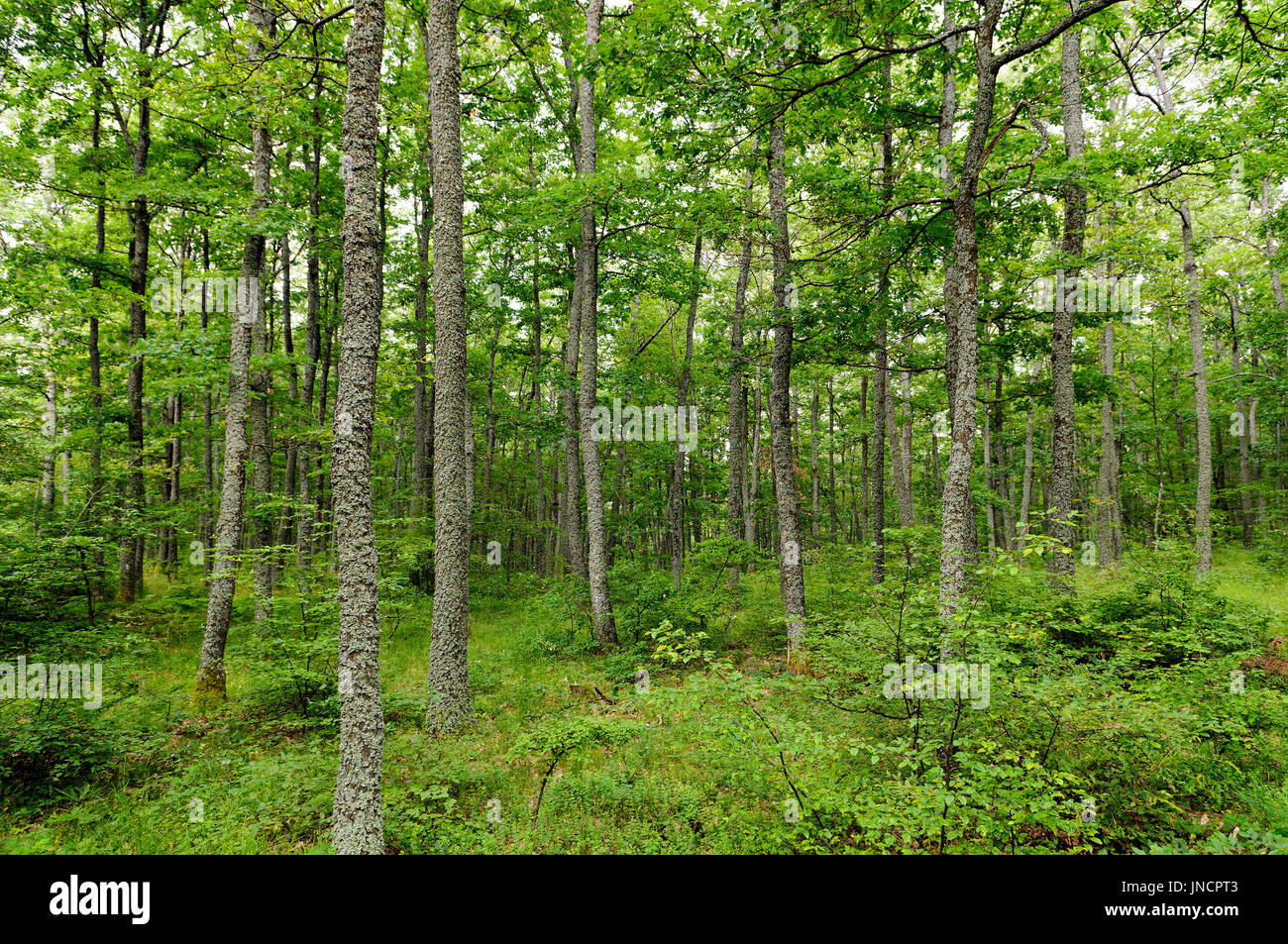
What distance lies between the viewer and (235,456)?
8555mm

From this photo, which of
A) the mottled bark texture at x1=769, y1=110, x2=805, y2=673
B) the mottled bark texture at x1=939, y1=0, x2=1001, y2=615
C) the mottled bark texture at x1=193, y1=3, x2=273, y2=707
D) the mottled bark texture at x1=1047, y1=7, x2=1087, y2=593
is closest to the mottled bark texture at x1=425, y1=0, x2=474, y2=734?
the mottled bark texture at x1=193, y1=3, x2=273, y2=707

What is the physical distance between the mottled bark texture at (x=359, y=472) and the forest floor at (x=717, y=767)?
743 mm

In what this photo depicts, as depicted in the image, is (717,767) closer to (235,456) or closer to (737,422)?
(235,456)

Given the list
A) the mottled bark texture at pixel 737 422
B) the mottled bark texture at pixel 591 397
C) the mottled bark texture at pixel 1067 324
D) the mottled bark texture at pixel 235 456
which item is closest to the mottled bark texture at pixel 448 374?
the mottled bark texture at pixel 235 456

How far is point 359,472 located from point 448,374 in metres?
2.89

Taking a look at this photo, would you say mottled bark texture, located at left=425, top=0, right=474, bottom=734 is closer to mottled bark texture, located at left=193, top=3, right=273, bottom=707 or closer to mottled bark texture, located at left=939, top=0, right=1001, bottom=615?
mottled bark texture, located at left=193, top=3, right=273, bottom=707

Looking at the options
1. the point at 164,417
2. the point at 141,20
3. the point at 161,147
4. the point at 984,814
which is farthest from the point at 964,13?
the point at 164,417

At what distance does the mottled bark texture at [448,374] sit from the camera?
6.89m

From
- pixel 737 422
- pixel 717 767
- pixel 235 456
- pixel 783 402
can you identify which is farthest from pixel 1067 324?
pixel 235 456

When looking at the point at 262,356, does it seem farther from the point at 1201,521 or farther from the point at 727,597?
the point at 1201,521

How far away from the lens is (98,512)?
8.72 m

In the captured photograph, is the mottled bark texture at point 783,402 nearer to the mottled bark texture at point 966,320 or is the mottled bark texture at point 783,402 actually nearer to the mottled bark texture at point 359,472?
the mottled bark texture at point 966,320

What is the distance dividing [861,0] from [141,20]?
1614cm

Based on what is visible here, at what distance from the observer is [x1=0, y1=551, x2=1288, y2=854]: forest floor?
13.9 feet
